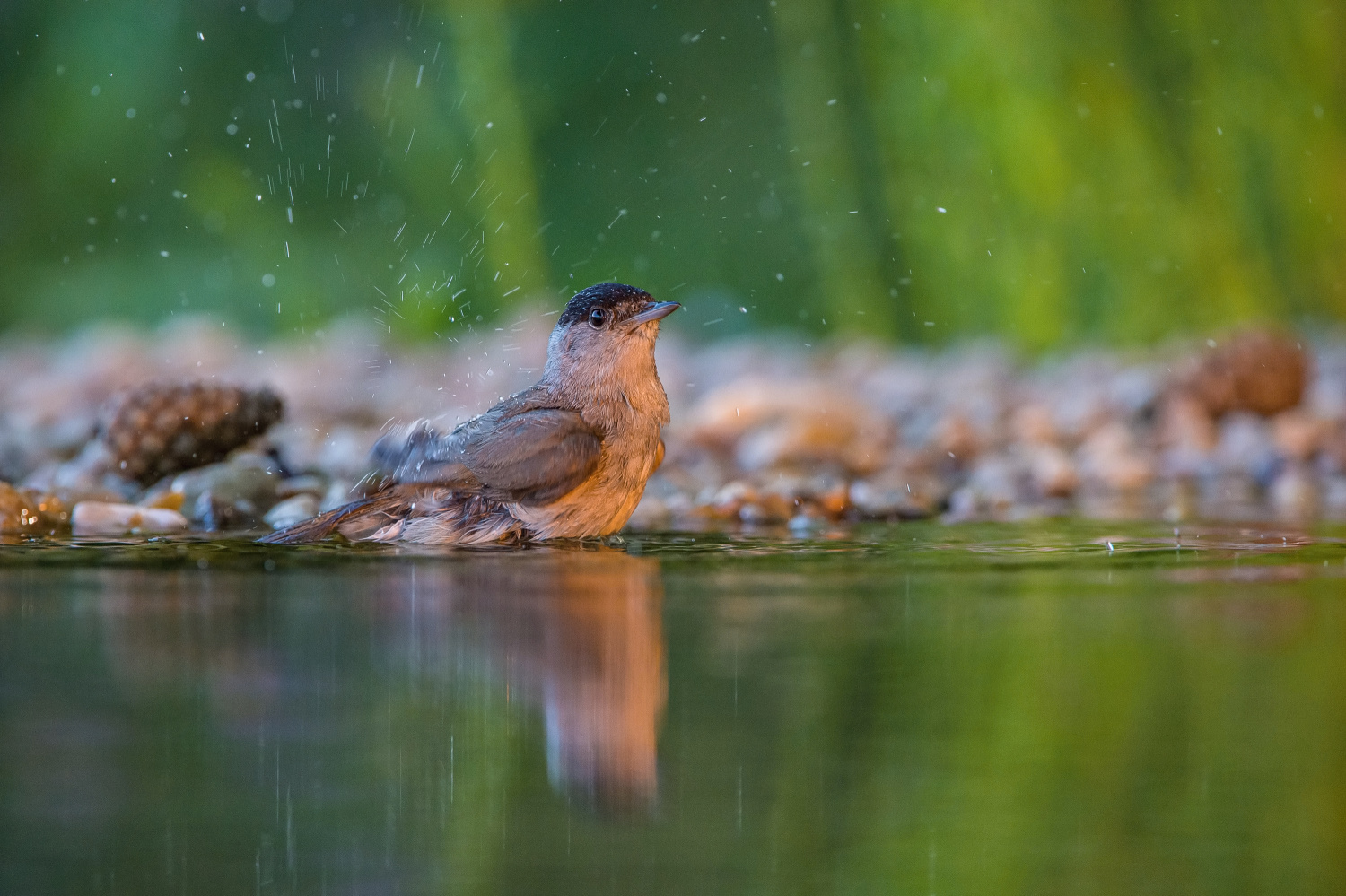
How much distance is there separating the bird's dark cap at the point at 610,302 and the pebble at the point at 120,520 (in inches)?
39.8

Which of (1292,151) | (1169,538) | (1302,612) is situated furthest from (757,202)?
(1302,612)

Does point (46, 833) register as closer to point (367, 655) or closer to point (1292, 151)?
point (367, 655)

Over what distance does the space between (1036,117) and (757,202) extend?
1312 mm

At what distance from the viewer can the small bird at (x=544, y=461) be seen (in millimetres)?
3152

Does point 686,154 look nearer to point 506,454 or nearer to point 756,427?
point 756,427

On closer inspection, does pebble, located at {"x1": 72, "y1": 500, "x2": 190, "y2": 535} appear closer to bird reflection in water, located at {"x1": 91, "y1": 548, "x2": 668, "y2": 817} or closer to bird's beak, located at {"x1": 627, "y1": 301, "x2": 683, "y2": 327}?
bird reflection in water, located at {"x1": 91, "y1": 548, "x2": 668, "y2": 817}

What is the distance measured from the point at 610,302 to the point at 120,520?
47.7 inches

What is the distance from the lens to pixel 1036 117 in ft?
21.5

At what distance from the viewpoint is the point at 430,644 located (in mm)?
1966

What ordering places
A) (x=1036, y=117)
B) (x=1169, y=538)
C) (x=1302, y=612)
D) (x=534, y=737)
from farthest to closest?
(x=1036, y=117) → (x=1169, y=538) → (x=1302, y=612) → (x=534, y=737)

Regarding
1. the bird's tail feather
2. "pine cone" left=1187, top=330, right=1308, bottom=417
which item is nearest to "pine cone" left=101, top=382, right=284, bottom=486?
the bird's tail feather

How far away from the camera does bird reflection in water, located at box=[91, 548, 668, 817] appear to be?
1.50 m

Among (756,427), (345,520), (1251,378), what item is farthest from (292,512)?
(1251,378)

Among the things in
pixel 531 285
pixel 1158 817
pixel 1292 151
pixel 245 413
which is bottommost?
pixel 1158 817
